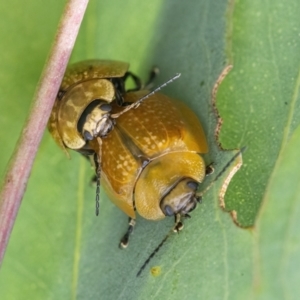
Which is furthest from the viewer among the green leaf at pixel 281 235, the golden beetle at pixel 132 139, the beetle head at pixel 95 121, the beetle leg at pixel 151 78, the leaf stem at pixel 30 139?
the beetle leg at pixel 151 78

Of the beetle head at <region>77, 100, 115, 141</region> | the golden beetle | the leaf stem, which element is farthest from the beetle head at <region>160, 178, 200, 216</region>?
the leaf stem

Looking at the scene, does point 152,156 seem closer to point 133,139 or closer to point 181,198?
point 133,139

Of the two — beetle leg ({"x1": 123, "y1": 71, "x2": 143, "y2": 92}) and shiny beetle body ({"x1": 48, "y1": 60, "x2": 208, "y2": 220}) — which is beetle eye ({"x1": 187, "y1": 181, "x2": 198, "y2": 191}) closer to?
shiny beetle body ({"x1": 48, "y1": 60, "x2": 208, "y2": 220})

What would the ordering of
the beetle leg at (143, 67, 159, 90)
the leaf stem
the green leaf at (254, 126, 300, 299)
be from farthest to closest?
the beetle leg at (143, 67, 159, 90), the leaf stem, the green leaf at (254, 126, 300, 299)

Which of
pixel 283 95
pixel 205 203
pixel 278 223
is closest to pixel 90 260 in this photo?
pixel 205 203

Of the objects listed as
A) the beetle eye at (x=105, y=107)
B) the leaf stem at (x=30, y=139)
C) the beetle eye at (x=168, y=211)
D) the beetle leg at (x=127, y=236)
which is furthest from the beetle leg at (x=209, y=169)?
the leaf stem at (x=30, y=139)

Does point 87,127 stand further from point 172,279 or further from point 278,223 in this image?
point 278,223

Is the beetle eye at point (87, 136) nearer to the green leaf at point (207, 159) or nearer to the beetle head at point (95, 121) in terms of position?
the beetle head at point (95, 121)
